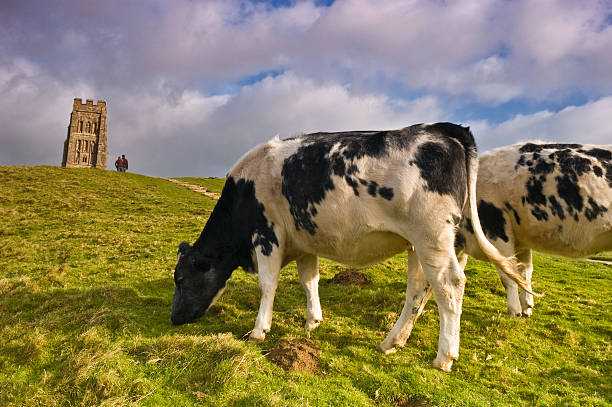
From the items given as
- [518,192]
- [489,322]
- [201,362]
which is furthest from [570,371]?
[201,362]

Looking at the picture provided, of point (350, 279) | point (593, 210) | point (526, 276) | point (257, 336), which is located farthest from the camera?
point (350, 279)

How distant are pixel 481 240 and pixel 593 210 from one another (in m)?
2.71

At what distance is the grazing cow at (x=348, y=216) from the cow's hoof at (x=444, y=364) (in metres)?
0.01

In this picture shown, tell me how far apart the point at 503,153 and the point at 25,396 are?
29.1 feet

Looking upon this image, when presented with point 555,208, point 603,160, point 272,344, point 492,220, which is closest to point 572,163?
point 603,160

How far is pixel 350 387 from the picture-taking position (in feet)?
17.0

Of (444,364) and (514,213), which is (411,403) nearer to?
(444,364)

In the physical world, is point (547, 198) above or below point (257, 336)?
above

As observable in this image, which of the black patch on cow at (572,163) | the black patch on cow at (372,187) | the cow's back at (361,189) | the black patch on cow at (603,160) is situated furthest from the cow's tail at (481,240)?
the black patch on cow at (603,160)

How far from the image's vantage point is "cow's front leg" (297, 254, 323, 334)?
7723 millimetres

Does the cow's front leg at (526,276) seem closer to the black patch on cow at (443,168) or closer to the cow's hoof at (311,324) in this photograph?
the black patch on cow at (443,168)

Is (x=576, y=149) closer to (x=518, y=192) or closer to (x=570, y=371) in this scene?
Answer: (x=518, y=192)

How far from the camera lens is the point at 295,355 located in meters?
5.84

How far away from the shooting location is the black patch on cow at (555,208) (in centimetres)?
727
